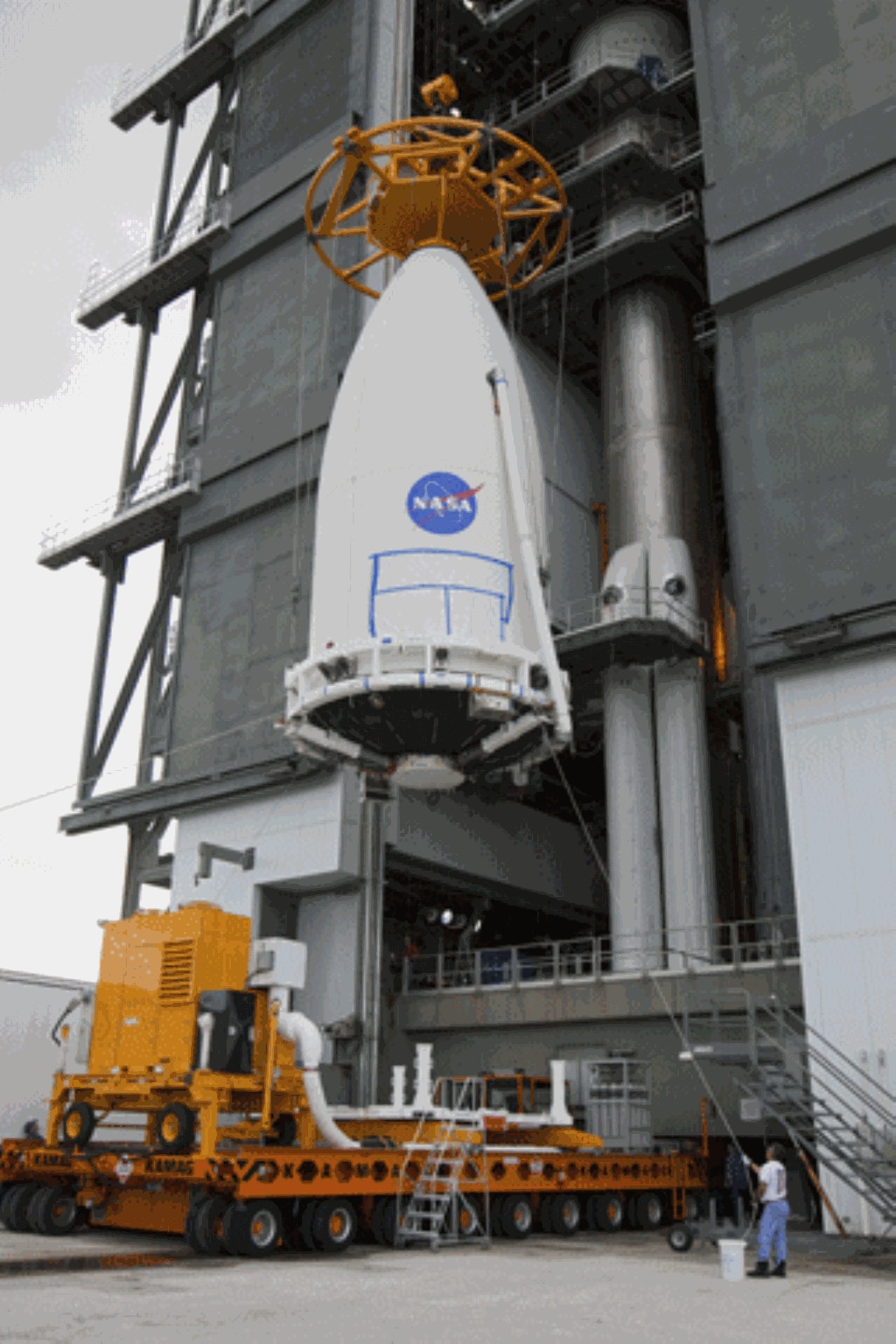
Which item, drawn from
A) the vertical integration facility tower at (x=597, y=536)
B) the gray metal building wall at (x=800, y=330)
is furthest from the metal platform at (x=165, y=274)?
the gray metal building wall at (x=800, y=330)

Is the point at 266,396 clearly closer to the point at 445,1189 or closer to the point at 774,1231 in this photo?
the point at 445,1189

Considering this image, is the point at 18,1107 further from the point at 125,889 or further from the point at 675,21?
the point at 675,21

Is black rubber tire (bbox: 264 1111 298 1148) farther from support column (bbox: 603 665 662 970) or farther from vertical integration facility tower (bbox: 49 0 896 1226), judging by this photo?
support column (bbox: 603 665 662 970)

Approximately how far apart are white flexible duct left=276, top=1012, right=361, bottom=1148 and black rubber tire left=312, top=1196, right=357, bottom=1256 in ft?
3.02

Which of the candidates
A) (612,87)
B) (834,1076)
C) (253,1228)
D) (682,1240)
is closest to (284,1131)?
(253,1228)

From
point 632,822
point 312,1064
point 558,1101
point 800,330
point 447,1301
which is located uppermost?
point 800,330

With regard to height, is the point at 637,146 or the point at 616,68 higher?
the point at 616,68

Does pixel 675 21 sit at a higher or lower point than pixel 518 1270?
higher

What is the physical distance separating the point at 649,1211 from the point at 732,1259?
22.4 feet

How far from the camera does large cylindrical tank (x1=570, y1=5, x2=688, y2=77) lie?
3109 centimetres

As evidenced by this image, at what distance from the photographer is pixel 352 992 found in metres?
24.0

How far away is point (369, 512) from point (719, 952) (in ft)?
48.9

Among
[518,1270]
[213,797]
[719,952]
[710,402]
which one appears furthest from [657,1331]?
[710,402]

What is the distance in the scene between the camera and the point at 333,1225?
43.1 feet
